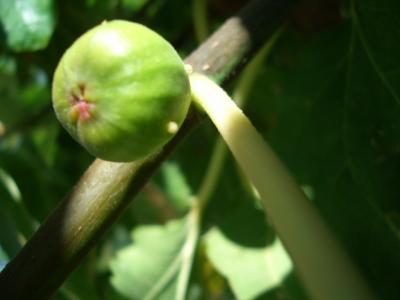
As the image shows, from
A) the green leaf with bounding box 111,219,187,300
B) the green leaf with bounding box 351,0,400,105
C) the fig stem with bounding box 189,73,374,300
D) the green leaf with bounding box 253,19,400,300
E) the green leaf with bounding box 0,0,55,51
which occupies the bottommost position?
the green leaf with bounding box 111,219,187,300

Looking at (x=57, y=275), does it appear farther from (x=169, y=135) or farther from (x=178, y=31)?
(x=178, y=31)

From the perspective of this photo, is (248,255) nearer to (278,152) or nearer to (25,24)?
(278,152)

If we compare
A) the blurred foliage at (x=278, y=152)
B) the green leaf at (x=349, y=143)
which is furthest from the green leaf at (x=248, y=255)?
the green leaf at (x=349, y=143)

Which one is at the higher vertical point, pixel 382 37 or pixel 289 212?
pixel 289 212

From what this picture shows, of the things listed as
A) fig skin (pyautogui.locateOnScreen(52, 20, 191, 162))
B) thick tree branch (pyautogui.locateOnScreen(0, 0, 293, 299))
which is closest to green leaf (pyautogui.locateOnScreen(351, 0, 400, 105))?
thick tree branch (pyautogui.locateOnScreen(0, 0, 293, 299))

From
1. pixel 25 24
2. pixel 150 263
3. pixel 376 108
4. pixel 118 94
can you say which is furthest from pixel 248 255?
pixel 118 94

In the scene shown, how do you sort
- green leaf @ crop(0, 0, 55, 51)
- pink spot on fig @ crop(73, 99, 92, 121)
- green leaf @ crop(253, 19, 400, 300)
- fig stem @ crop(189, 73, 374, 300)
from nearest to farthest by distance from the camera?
fig stem @ crop(189, 73, 374, 300) < pink spot on fig @ crop(73, 99, 92, 121) < green leaf @ crop(253, 19, 400, 300) < green leaf @ crop(0, 0, 55, 51)

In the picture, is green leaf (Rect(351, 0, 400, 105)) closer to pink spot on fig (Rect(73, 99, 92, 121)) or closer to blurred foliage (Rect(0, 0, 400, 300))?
blurred foliage (Rect(0, 0, 400, 300))

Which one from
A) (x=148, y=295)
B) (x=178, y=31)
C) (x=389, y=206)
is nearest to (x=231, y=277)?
(x=148, y=295)
